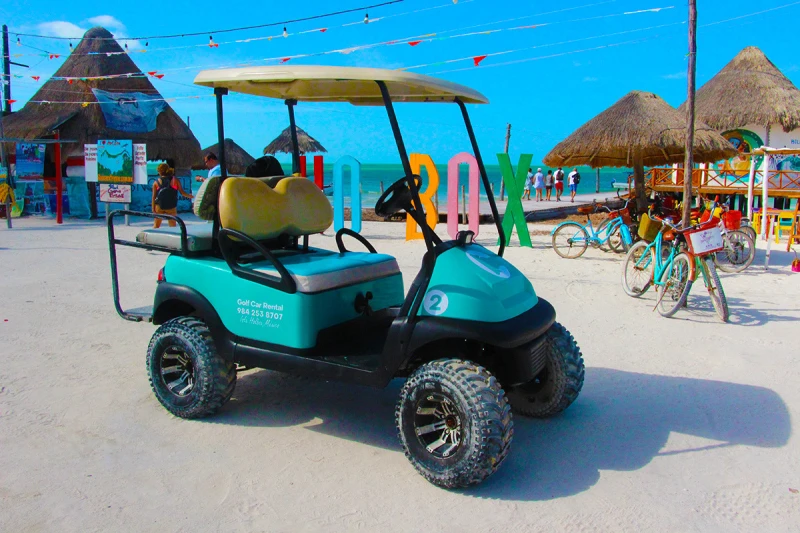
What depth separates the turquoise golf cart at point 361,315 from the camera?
3484mm

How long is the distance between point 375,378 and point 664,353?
324 cm

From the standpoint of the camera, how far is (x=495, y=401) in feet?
11.0

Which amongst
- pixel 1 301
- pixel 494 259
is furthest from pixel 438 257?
pixel 1 301

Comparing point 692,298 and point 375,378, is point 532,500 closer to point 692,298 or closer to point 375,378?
point 375,378

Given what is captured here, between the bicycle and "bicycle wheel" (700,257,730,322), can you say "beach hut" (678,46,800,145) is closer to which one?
the bicycle

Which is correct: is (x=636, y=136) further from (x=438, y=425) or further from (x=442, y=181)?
(x=442, y=181)

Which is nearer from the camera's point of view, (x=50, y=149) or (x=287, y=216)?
(x=287, y=216)

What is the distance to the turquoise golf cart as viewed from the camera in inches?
137

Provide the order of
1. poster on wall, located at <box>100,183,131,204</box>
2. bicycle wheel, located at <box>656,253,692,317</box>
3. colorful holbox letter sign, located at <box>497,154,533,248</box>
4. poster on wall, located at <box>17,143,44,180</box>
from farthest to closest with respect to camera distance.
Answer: poster on wall, located at <box>17,143,44,180</box> → poster on wall, located at <box>100,183,131,204</box> → colorful holbox letter sign, located at <box>497,154,533,248</box> → bicycle wheel, located at <box>656,253,692,317</box>

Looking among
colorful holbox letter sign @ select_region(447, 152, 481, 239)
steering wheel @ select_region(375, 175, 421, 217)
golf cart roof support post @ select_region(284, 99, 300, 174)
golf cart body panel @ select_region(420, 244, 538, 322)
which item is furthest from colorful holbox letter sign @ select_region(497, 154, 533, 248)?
golf cart body panel @ select_region(420, 244, 538, 322)

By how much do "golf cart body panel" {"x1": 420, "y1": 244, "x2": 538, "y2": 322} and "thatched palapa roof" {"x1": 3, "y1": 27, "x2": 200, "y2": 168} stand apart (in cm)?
1832

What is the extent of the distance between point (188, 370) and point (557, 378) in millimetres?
2458

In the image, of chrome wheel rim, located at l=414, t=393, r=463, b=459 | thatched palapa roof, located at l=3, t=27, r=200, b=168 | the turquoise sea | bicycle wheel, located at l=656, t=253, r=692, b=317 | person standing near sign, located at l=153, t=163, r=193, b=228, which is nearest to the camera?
chrome wheel rim, located at l=414, t=393, r=463, b=459

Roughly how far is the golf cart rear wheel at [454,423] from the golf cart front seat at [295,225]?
924mm
